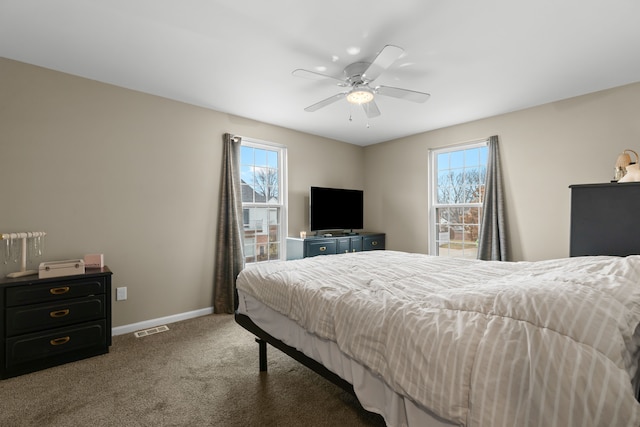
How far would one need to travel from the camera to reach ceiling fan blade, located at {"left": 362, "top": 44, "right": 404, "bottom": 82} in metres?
2.06

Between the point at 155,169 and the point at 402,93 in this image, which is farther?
the point at 155,169

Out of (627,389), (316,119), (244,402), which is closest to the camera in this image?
(627,389)

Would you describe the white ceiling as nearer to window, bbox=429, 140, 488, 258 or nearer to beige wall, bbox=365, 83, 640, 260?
beige wall, bbox=365, 83, 640, 260

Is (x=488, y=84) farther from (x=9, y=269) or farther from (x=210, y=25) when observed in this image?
(x=9, y=269)

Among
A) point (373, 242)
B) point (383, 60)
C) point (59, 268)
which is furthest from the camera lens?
point (373, 242)

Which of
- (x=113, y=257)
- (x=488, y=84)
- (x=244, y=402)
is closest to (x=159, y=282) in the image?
(x=113, y=257)

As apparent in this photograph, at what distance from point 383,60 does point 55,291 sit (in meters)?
3.24

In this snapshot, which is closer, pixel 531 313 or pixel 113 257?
pixel 531 313

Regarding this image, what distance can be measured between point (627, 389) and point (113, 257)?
3758 millimetres

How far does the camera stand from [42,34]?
7.38 feet

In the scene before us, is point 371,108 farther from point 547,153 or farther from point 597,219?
point 547,153

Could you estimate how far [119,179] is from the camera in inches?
123

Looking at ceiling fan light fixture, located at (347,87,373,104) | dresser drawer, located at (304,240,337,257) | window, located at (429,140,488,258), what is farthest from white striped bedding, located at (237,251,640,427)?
window, located at (429,140,488,258)

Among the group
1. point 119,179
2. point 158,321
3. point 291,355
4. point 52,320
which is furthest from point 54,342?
point 291,355
